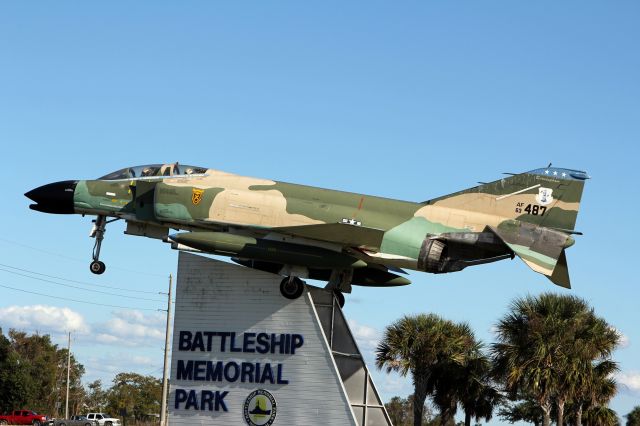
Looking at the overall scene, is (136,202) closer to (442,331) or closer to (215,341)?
(215,341)

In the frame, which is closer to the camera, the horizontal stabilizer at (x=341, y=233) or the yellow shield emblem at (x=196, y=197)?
the horizontal stabilizer at (x=341, y=233)

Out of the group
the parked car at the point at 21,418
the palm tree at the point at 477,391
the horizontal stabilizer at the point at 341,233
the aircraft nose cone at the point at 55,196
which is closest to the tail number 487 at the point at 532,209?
the horizontal stabilizer at the point at 341,233

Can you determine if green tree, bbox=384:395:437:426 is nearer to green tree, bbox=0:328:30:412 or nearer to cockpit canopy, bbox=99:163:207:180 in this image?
green tree, bbox=0:328:30:412

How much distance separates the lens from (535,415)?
3934 centimetres

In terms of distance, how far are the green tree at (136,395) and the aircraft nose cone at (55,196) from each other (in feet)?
201

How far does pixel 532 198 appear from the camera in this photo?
25.9 metres

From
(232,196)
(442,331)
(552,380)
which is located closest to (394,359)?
(442,331)

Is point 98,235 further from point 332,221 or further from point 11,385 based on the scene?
point 11,385

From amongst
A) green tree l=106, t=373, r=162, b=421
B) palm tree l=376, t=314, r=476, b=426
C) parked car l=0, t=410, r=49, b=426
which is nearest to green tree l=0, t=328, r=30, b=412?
parked car l=0, t=410, r=49, b=426

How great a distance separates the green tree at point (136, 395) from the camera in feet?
283

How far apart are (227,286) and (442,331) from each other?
13.3 meters

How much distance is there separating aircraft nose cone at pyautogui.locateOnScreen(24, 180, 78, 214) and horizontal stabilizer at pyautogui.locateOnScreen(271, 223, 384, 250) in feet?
20.6

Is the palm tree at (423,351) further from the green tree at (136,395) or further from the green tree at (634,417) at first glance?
the green tree at (136,395)

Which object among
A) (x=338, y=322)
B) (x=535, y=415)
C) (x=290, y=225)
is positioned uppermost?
(x=290, y=225)
